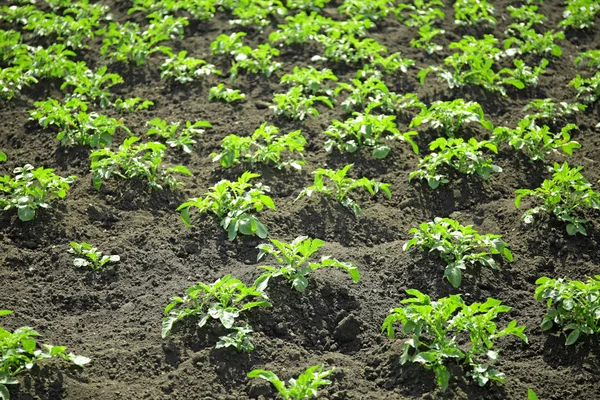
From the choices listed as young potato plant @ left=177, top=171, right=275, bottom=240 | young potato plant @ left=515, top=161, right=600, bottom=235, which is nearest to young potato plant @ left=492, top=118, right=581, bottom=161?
young potato plant @ left=515, top=161, right=600, bottom=235

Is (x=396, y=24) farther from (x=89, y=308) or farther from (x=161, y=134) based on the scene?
(x=89, y=308)

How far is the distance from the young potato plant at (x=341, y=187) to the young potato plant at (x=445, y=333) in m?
1.36

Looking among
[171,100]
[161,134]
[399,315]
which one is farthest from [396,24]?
[399,315]

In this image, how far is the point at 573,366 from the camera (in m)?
3.95

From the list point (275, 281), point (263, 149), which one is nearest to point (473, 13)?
point (263, 149)

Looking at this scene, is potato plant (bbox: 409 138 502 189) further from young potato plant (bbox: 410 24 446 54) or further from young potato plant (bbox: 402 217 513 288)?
young potato plant (bbox: 410 24 446 54)

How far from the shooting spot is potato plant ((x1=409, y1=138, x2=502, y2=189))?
538cm

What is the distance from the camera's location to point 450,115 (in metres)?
5.90

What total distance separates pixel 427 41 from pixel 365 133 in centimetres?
222

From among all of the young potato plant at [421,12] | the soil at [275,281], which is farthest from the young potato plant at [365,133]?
the young potato plant at [421,12]

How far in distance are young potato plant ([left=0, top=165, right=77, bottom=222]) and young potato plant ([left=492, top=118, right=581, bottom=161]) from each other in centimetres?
336

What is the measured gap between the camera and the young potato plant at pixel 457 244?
451 centimetres

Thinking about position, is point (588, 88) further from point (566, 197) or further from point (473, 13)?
point (566, 197)

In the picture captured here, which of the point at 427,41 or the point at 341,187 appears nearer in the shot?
the point at 341,187
